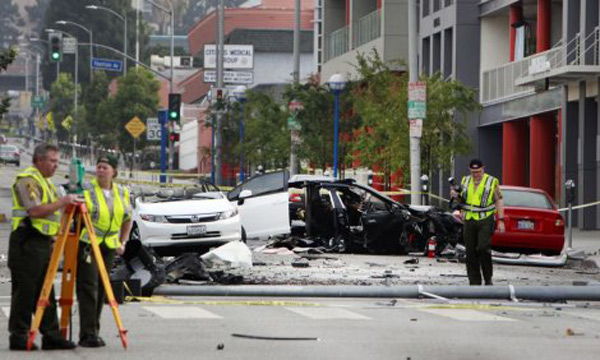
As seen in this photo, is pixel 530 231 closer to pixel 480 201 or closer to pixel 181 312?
pixel 480 201

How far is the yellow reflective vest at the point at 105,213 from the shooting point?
1475cm

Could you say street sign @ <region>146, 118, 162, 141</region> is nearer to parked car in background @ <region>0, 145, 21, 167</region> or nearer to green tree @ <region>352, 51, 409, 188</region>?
green tree @ <region>352, 51, 409, 188</region>

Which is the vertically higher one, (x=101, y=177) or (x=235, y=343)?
(x=101, y=177)

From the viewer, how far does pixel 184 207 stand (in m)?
28.8

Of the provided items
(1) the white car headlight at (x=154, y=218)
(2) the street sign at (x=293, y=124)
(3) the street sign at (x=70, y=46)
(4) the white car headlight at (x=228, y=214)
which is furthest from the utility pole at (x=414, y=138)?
(3) the street sign at (x=70, y=46)

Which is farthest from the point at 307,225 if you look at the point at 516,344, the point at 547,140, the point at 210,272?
the point at 547,140

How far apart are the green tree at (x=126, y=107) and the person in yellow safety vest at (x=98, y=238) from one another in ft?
333

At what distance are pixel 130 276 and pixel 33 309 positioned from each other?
5950 millimetres

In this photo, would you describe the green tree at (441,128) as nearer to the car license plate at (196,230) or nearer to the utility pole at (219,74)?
the car license plate at (196,230)

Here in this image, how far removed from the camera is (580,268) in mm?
29188

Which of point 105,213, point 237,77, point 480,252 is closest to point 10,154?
point 237,77

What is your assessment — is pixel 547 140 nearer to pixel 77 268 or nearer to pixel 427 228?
pixel 427 228

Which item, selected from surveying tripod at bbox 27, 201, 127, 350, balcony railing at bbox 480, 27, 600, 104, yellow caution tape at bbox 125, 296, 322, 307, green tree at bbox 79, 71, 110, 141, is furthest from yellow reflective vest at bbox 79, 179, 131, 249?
green tree at bbox 79, 71, 110, 141

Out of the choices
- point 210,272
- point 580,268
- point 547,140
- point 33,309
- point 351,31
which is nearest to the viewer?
point 33,309
